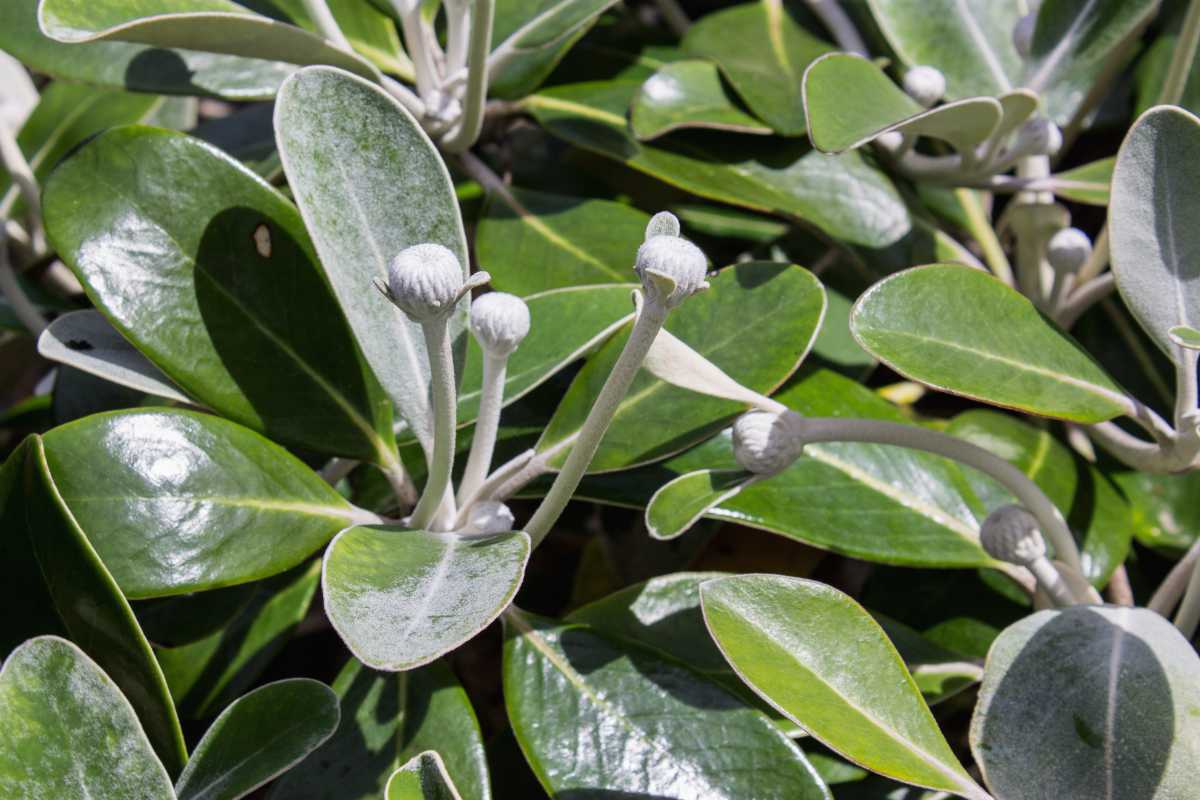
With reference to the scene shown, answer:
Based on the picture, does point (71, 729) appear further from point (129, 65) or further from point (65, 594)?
point (129, 65)

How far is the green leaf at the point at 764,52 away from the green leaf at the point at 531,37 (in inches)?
9.1

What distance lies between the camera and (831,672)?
922mm

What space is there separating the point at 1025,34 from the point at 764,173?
1.37 feet

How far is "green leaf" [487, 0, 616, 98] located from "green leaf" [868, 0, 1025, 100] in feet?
1.41

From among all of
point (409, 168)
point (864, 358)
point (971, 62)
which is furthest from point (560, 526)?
point (971, 62)

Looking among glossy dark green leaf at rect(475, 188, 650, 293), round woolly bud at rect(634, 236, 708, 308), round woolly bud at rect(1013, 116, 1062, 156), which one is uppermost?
round woolly bud at rect(634, 236, 708, 308)

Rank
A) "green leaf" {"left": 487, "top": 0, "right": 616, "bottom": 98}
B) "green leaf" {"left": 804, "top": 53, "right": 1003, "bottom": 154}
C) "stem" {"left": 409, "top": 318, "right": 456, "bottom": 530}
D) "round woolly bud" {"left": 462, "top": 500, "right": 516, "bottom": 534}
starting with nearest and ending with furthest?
"stem" {"left": 409, "top": 318, "right": 456, "bottom": 530}, "round woolly bud" {"left": 462, "top": 500, "right": 516, "bottom": 534}, "green leaf" {"left": 804, "top": 53, "right": 1003, "bottom": 154}, "green leaf" {"left": 487, "top": 0, "right": 616, "bottom": 98}

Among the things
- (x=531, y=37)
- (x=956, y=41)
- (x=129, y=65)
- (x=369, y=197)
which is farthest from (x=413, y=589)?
(x=956, y=41)

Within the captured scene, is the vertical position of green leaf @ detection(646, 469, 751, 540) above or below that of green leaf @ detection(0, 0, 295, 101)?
below

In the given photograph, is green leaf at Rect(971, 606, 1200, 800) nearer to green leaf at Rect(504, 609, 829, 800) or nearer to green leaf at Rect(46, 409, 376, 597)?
green leaf at Rect(504, 609, 829, 800)

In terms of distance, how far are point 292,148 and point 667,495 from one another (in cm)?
46

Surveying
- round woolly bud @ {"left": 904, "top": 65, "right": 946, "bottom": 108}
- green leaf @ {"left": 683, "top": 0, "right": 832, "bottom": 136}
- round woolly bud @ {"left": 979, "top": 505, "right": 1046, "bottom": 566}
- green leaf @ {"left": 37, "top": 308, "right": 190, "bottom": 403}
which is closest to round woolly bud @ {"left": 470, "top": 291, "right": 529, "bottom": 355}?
green leaf @ {"left": 37, "top": 308, "right": 190, "bottom": 403}

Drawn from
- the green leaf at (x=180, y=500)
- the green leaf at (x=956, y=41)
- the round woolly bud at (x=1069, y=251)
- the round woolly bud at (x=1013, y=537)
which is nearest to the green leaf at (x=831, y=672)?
the round woolly bud at (x=1013, y=537)

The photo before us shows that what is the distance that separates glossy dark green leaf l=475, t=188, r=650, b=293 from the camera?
4.42 ft
